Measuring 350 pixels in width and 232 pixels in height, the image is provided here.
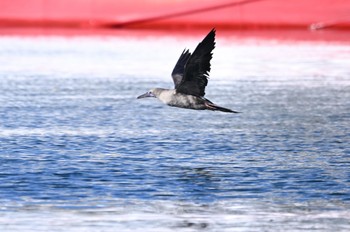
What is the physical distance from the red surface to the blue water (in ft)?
38.2

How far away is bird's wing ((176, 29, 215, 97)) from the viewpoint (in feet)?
43.4

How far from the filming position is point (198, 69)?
13.4m

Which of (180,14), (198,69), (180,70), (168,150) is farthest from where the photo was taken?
(180,14)

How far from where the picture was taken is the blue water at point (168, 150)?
9.85 meters

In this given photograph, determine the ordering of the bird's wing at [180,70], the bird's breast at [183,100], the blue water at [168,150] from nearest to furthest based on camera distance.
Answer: the blue water at [168,150]
the bird's breast at [183,100]
the bird's wing at [180,70]

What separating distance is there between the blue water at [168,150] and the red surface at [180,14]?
11.6 m

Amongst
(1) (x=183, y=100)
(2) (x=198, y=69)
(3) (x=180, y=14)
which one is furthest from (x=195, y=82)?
(3) (x=180, y=14)

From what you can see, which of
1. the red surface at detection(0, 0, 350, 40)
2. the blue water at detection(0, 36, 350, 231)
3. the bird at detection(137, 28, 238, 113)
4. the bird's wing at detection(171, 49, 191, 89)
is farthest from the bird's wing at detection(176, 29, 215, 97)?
the red surface at detection(0, 0, 350, 40)

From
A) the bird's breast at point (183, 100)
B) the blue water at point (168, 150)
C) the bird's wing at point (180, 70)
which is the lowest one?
the blue water at point (168, 150)

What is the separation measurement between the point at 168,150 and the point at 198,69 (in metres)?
1.05

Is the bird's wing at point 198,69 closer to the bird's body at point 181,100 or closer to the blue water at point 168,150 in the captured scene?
the bird's body at point 181,100

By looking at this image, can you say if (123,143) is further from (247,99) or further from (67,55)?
(67,55)

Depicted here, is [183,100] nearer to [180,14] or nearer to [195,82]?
[195,82]

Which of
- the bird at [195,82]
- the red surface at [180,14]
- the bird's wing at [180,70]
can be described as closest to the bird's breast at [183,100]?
the bird at [195,82]
